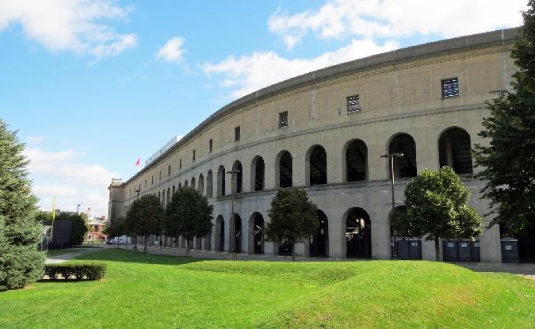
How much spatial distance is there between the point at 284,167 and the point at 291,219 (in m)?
20.3

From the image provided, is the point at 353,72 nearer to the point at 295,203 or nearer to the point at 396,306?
the point at 295,203

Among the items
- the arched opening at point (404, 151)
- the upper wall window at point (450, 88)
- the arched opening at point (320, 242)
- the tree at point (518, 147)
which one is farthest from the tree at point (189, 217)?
the tree at point (518, 147)

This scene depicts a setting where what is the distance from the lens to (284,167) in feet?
170

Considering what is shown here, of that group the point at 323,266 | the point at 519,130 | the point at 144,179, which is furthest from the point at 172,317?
the point at 144,179

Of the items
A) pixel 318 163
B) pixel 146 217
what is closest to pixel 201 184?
pixel 146 217

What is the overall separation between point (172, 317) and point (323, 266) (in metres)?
9.31

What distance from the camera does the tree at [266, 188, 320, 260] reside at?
31891 mm

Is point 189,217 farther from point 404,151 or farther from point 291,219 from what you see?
point 404,151

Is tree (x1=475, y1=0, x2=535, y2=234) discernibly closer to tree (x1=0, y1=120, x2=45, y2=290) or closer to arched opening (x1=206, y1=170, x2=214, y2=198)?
tree (x1=0, y1=120, x2=45, y2=290)

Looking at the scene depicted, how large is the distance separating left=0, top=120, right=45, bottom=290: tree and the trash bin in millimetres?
31415

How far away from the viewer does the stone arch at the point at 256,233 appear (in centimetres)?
4634

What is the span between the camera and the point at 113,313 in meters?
12.1

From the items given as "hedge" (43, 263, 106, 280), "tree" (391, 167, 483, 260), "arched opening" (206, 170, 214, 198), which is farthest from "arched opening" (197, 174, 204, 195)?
"hedge" (43, 263, 106, 280)

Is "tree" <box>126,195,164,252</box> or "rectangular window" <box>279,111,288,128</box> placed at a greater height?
"rectangular window" <box>279,111,288,128</box>
